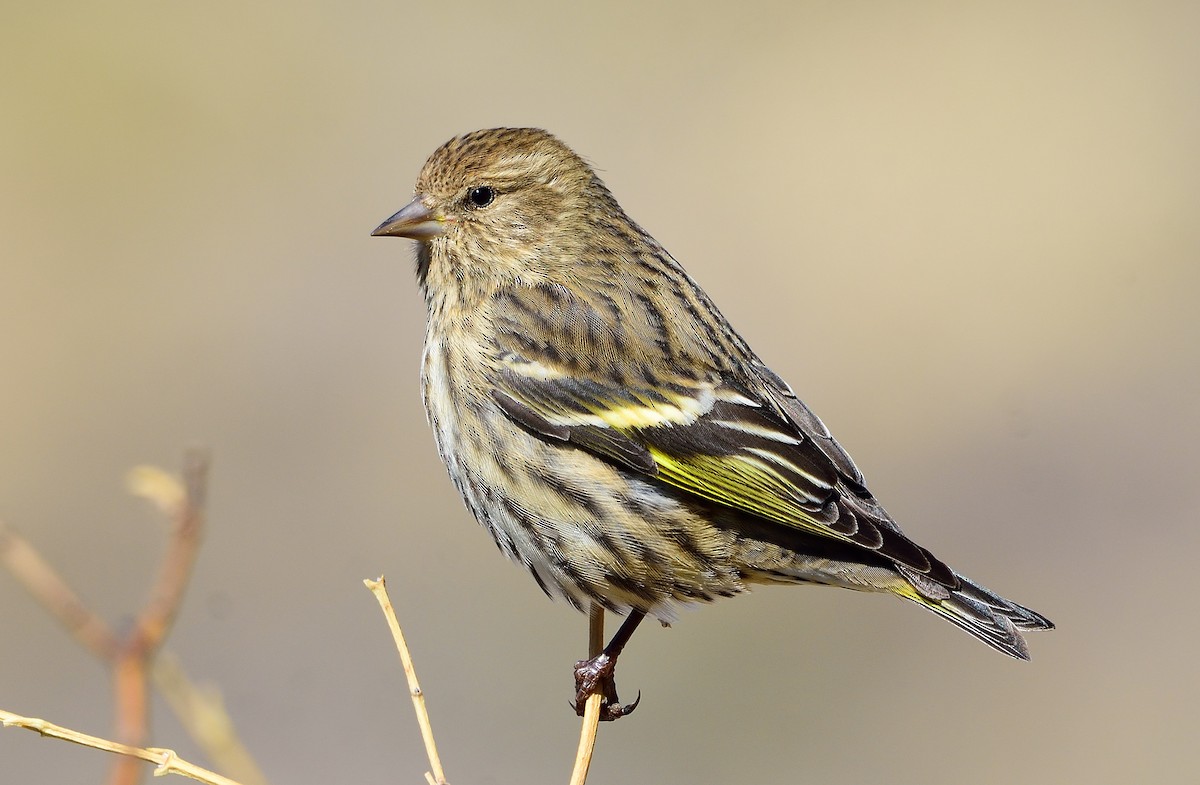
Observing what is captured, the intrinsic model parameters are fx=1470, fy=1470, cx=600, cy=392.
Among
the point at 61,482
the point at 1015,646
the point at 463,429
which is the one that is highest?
the point at 61,482

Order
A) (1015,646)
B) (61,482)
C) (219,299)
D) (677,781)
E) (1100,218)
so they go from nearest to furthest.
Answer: (1015,646), (677,781), (61,482), (219,299), (1100,218)

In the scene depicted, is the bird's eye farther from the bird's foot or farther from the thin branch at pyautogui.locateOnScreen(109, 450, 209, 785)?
the thin branch at pyautogui.locateOnScreen(109, 450, 209, 785)

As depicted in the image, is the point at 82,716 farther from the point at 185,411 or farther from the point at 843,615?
the point at 843,615

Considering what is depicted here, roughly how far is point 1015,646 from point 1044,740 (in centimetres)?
500

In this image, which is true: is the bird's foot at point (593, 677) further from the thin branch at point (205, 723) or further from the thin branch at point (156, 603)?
the thin branch at point (156, 603)

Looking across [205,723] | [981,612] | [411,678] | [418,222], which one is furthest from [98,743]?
[418,222]

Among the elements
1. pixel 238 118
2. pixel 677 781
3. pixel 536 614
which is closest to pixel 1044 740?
pixel 677 781

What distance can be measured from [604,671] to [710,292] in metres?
8.27

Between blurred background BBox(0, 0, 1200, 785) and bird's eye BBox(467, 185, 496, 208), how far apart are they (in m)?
2.84

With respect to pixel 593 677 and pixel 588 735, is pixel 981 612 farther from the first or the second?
pixel 588 735

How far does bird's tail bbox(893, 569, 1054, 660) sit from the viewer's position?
447 cm

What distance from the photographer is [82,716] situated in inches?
340

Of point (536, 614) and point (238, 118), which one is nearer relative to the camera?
point (536, 614)

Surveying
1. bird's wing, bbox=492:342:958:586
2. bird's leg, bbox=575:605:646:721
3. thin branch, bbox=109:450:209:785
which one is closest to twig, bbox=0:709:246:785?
thin branch, bbox=109:450:209:785
